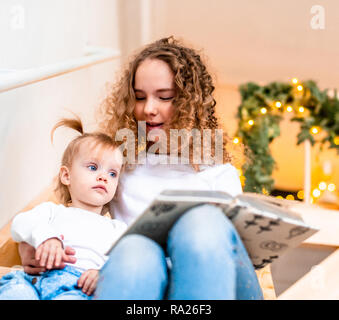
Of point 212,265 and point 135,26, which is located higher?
point 135,26

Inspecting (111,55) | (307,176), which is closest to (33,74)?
(111,55)

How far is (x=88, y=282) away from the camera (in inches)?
31.1

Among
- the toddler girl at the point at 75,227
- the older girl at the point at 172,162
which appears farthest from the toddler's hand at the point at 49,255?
the older girl at the point at 172,162

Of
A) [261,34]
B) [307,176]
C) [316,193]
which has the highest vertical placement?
[261,34]

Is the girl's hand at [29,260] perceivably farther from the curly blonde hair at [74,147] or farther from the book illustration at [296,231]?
the book illustration at [296,231]

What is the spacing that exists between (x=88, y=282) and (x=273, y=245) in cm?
31

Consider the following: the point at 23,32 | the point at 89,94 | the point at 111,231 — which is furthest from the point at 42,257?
the point at 89,94

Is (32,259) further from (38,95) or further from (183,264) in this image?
(38,95)

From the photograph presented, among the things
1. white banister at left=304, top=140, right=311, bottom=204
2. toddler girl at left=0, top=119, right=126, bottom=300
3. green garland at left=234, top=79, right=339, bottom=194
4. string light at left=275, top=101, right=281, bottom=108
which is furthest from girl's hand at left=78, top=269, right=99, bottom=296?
white banister at left=304, top=140, right=311, bottom=204

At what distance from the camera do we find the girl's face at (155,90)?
3.42 ft

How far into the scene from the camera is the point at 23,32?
4.00 feet

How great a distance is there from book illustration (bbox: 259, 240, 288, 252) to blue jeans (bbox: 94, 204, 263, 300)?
0.08m
